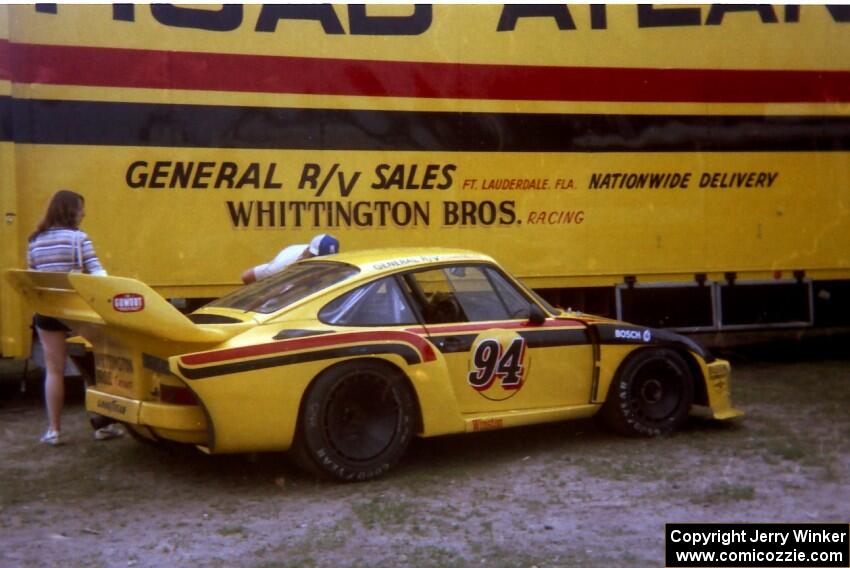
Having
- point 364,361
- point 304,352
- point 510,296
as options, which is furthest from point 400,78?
point 304,352

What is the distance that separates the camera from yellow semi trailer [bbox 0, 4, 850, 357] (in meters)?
8.11

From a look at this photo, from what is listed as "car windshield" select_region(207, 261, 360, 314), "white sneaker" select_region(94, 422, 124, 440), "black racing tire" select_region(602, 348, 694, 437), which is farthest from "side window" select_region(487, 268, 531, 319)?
"white sneaker" select_region(94, 422, 124, 440)

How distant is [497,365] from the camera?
6.26 m

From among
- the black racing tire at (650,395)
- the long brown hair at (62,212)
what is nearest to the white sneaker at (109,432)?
the long brown hair at (62,212)

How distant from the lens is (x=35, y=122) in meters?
7.98

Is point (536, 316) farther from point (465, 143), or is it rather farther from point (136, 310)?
point (465, 143)

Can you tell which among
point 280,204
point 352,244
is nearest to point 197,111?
point 280,204

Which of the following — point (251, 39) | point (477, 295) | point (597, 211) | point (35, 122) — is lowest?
point (477, 295)

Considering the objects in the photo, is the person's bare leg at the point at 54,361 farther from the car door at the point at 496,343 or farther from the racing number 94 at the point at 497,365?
the racing number 94 at the point at 497,365

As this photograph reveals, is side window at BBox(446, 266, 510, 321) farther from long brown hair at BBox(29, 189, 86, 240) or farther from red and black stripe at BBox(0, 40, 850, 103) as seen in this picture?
red and black stripe at BBox(0, 40, 850, 103)

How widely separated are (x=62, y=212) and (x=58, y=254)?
0.90 ft

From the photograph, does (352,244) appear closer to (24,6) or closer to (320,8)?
(320,8)

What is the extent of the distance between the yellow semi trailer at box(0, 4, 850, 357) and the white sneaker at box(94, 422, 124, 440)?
1.35 m

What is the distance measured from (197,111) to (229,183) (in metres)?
0.63
